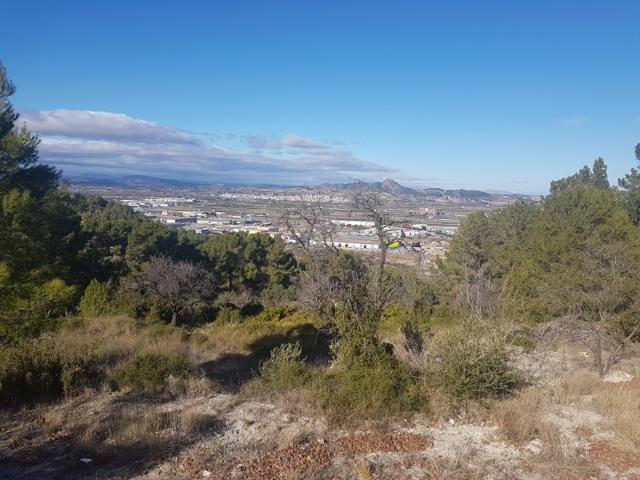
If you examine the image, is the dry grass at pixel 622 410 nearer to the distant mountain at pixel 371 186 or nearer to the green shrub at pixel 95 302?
the distant mountain at pixel 371 186

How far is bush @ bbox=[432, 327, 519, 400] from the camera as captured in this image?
6.27 metres

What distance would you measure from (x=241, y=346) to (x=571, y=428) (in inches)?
330

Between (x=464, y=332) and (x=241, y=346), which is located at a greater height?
(x=464, y=332)

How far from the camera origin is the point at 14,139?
17.0m

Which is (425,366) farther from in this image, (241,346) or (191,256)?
(191,256)

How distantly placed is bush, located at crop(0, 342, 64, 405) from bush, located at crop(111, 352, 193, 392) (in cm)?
86

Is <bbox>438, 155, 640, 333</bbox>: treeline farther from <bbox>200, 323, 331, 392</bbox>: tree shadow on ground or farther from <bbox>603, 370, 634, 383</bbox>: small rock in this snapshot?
<bbox>200, 323, 331, 392</bbox>: tree shadow on ground

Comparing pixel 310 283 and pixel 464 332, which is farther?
pixel 310 283

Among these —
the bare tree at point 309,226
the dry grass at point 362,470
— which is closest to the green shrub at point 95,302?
the bare tree at point 309,226

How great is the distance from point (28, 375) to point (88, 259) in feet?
55.2

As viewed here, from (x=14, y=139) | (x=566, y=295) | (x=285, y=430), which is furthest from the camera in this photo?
(x=14, y=139)

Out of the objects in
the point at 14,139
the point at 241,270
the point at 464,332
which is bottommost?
the point at 241,270

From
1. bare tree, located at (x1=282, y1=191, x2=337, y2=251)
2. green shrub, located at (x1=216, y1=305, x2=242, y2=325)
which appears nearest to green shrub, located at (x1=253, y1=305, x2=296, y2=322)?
green shrub, located at (x1=216, y1=305, x2=242, y2=325)

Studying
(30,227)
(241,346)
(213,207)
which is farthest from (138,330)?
(213,207)
